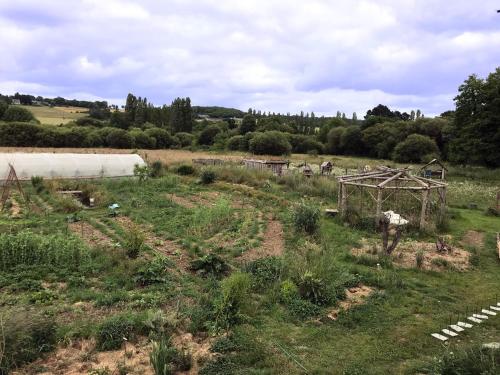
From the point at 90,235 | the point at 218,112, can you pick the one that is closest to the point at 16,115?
the point at 90,235

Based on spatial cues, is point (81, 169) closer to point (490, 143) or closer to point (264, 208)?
point (264, 208)

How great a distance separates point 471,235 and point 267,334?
33.1ft

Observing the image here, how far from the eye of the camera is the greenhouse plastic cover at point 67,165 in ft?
65.7

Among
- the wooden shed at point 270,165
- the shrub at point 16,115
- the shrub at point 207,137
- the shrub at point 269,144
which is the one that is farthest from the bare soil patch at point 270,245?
the shrub at point 16,115

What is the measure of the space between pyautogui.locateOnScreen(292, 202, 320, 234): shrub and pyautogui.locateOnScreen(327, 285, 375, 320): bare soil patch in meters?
3.51

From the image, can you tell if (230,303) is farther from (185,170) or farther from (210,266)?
(185,170)

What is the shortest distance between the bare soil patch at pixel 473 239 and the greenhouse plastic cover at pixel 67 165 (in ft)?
56.9

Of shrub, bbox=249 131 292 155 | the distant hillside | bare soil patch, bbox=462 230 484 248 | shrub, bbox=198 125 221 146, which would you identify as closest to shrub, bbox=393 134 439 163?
shrub, bbox=249 131 292 155

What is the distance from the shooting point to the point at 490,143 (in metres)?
28.6

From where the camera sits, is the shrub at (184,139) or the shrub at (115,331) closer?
the shrub at (115,331)

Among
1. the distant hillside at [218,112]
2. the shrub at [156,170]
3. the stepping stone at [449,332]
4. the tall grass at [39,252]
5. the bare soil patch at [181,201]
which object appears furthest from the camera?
the distant hillside at [218,112]

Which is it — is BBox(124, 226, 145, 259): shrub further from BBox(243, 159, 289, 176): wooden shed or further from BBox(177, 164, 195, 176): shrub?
BBox(243, 159, 289, 176): wooden shed

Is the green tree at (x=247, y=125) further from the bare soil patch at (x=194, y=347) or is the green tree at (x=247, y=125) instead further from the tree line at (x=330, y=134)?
the bare soil patch at (x=194, y=347)

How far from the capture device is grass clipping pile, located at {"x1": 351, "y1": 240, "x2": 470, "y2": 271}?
9422 mm
